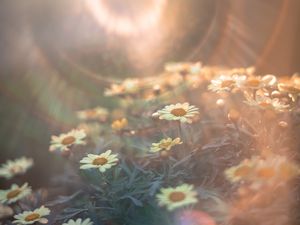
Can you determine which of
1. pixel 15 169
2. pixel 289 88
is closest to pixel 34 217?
pixel 15 169

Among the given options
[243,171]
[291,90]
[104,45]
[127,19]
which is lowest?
[243,171]

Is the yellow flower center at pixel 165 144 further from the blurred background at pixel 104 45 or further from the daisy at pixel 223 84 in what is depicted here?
the blurred background at pixel 104 45

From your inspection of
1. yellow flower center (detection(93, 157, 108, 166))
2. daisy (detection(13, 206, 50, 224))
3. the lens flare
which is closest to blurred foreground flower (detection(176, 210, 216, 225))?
yellow flower center (detection(93, 157, 108, 166))

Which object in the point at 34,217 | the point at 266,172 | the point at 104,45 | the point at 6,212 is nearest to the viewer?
the point at 266,172

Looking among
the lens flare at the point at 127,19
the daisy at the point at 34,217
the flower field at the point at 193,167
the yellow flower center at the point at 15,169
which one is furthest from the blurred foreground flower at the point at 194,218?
the lens flare at the point at 127,19

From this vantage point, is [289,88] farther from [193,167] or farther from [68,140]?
[68,140]

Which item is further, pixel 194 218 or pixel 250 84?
pixel 250 84

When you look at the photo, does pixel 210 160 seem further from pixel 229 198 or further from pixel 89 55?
pixel 89 55

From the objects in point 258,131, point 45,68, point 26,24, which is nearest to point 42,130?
point 45,68
